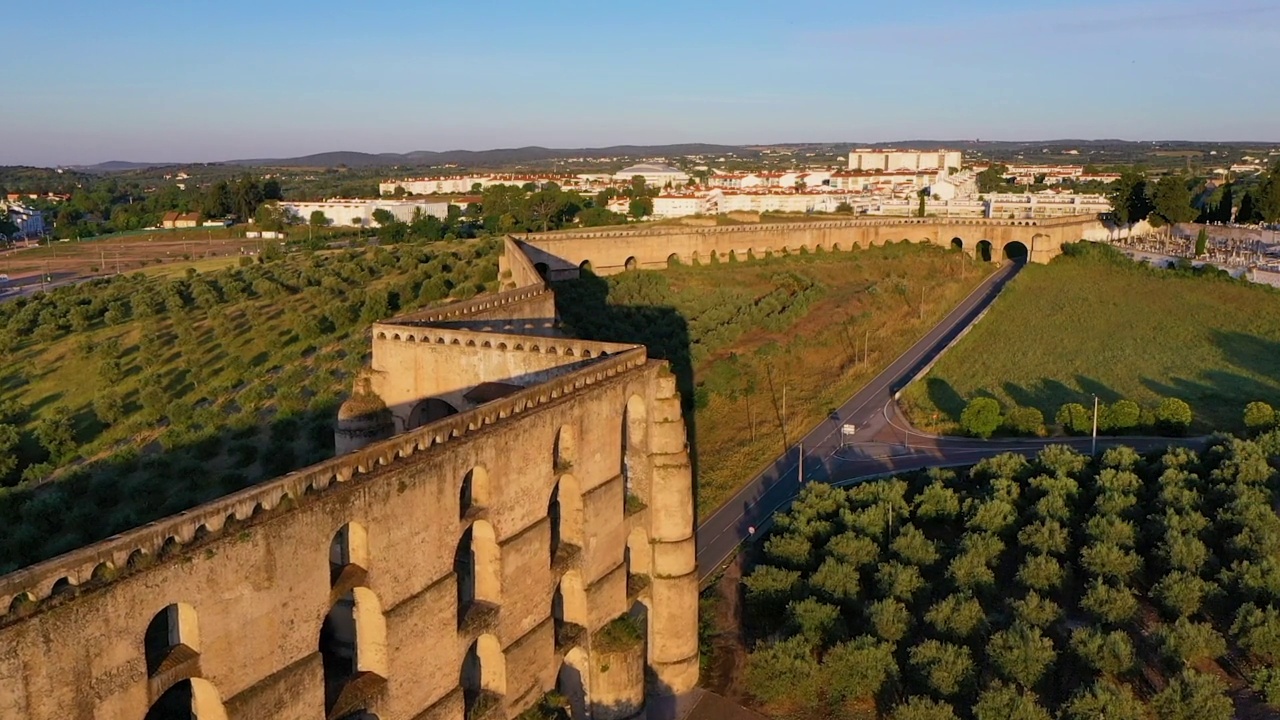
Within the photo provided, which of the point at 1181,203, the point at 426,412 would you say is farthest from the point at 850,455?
the point at 1181,203

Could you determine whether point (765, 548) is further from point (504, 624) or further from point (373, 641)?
point (373, 641)

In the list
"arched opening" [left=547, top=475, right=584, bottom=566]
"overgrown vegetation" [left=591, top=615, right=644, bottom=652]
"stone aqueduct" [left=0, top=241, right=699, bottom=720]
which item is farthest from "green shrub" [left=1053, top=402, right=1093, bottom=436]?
"arched opening" [left=547, top=475, right=584, bottom=566]

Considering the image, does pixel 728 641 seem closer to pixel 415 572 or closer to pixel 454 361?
pixel 454 361

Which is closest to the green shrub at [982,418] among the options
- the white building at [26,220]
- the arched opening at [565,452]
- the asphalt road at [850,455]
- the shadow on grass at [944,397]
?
the asphalt road at [850,455]

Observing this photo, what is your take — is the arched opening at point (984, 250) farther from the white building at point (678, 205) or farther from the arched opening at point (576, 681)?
the arched opening at point (576, 681)

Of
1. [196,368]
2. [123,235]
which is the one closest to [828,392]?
[196,368]

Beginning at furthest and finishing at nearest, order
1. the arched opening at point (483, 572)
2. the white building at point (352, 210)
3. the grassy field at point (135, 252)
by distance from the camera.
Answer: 1. the white building at point (352, 210)
2. the grassy field at point (135, 252)
3. the arched opening at point (483, 572)
